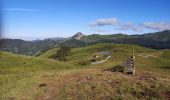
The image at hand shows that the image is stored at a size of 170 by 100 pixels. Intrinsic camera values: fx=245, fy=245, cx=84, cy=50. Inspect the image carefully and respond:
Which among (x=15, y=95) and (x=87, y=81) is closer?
(x=15, y=95)

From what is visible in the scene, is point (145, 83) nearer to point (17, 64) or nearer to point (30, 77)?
point (30, 77)

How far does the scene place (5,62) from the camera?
50219 mm

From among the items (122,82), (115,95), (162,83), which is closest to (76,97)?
(115,95)

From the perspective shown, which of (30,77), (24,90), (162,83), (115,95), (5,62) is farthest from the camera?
(5,62)

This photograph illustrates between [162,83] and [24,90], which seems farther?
[24,90]

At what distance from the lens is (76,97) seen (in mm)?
25750

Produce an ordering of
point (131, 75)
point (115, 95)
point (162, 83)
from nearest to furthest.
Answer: point (115, 95)
point (162, 83)
point (131, 75)

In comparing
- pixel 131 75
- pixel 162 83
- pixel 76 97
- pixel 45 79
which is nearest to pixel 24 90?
pixel 45 79

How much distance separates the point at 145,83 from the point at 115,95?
4555mm

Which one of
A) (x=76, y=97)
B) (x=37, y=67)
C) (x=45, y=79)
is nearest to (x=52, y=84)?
(x=45, y=79)

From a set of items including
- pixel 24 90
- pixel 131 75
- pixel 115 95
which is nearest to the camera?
pixel 115 95

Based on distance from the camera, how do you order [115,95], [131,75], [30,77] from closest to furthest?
[115,95], [131,75], [30,77]

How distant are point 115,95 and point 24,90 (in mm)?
10944

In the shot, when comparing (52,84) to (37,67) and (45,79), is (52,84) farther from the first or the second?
(37,67)
